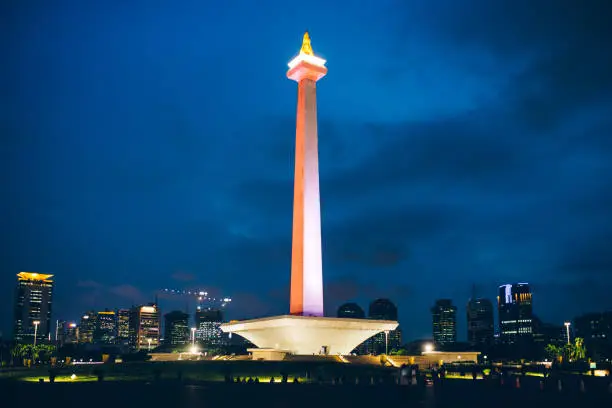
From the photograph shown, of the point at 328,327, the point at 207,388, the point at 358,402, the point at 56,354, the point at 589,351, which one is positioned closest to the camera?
the point at 358,402

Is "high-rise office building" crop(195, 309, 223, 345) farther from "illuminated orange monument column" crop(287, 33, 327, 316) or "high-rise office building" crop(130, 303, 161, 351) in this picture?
"illuminated orange monument column" crop(287, 33, 327, 316)

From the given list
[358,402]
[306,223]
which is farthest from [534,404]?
[306,223]

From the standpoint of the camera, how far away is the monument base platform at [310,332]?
153ft

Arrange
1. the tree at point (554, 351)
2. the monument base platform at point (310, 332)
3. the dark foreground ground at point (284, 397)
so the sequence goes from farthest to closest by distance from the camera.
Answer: the tree at point (554, 351), the monument base platform at point (310, 332), the dark foreground ground at point (284, 397)

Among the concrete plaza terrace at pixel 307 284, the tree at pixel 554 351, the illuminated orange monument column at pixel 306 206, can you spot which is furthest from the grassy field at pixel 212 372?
the tree at pixel 554 351

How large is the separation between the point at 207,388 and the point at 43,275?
4315 inches

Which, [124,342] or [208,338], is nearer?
[208,338]

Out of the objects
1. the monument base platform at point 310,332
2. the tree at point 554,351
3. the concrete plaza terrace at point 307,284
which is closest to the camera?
the monument base platform at point 310,332

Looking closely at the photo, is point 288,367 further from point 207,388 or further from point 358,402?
point 358,402

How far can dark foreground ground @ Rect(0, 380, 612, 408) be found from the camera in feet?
62.3

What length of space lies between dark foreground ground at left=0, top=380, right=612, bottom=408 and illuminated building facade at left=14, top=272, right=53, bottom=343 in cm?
10227

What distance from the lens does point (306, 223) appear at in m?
50.6

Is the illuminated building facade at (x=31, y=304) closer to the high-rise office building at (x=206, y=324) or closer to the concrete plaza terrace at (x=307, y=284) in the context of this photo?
the high-rise office building at (x=206, y=324)

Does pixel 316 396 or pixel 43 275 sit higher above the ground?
pixel 43 275
